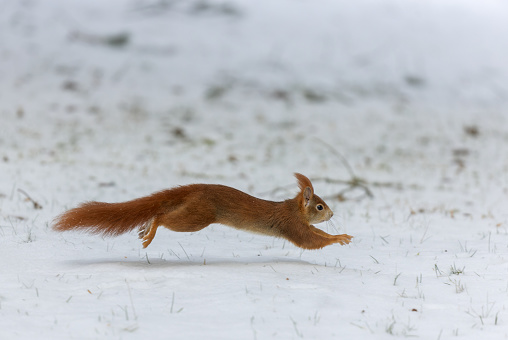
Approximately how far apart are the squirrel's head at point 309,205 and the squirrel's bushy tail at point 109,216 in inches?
39.4

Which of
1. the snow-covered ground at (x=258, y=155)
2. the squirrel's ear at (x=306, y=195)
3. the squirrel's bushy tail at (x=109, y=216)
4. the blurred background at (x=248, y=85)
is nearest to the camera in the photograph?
the snow-covered ground at (x=258, y=155)

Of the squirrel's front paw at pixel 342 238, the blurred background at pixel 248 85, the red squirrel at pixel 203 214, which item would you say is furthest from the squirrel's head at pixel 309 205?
the blurred background at pixel 248 85

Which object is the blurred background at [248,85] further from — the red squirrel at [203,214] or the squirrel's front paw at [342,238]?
the squirrel's front paw at [342,238]

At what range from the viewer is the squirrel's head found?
3.94 meters

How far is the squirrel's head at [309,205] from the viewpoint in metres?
3.94

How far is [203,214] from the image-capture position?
370 cm

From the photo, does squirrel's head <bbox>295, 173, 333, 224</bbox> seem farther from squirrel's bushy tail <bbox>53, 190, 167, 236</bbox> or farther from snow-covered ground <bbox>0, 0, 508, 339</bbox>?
squirrel's bushy tail <bbox>53, 190, 167, 236</bbox>

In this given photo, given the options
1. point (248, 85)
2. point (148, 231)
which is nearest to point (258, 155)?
point (248, 85)

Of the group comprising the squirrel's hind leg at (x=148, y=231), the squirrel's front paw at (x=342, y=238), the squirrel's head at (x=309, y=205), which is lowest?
the squirrel's hind leg at (x=148, y=231)

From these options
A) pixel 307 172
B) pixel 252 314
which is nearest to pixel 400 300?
pixel 252 314

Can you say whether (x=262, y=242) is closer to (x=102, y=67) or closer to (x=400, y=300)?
(x=400, y=300)

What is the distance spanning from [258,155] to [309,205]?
800cm

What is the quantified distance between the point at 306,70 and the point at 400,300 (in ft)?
49.9

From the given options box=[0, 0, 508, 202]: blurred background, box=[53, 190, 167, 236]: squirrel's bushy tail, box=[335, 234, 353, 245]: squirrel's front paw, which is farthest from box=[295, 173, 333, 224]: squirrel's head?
box=[0, 0, 508, 202]: blurred background
